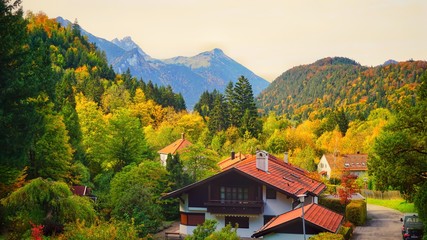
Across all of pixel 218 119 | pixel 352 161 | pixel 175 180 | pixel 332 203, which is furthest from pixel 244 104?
pixel 175 180

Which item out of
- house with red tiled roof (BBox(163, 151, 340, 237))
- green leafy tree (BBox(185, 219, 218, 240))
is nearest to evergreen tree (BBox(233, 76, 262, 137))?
house with red tiled roof (BBox(163, 151, 340, 237))

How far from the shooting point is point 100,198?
41562mm

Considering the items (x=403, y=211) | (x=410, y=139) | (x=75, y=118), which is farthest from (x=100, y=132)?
(x=410, y=139)

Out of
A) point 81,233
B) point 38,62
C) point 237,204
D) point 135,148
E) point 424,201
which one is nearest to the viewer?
point 81,233

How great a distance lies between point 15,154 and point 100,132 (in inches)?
1210

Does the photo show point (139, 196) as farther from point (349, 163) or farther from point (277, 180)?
point (349, 163)

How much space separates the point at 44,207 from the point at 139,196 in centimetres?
959

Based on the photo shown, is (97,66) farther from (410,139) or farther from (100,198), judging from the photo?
(410,139)

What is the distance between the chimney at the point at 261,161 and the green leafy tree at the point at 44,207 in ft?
60.1

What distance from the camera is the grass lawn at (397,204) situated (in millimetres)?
54162

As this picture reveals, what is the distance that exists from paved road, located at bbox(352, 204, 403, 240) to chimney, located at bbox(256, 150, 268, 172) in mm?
8997

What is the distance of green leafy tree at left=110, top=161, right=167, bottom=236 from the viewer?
34.5 metres

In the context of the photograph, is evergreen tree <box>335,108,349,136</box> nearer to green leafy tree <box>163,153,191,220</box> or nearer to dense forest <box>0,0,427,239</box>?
dense forest <box>0,0,427,239</box>

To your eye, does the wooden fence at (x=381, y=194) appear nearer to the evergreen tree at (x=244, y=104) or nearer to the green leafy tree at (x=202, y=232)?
the evergreen tree at (x=244, y=104)
